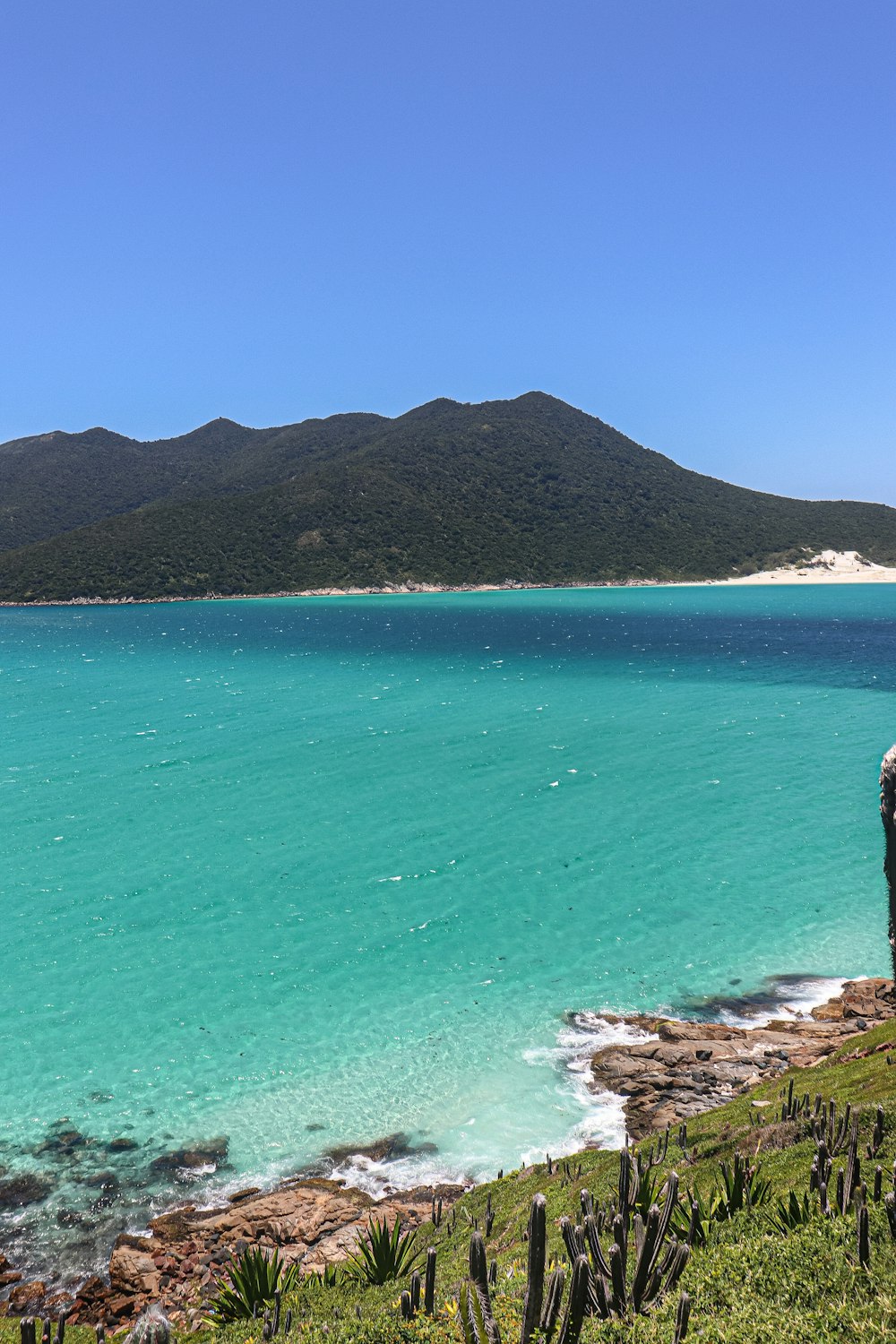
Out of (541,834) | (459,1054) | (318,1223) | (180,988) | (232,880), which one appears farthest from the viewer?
(541,834)

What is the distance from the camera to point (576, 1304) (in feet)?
17.6

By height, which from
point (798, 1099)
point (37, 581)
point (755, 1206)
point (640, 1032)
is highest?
point (37, 581)

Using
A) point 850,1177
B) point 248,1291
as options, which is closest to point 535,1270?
point 850,1177

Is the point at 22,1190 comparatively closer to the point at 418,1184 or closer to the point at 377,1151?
the point at 377,1151

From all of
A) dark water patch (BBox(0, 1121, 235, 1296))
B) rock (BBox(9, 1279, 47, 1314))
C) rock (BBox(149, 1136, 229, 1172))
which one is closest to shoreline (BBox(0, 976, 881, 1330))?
rock (BBox(9, 1279, 47, 1314))

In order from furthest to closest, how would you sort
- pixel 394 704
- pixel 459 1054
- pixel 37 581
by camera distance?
pixel 37 581
pixel 394 704
pixel 459 1054

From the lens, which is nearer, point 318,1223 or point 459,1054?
point 318,1223

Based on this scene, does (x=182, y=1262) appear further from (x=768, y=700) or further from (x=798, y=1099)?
(x=768, y=700)

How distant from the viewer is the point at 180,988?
17.6 metres

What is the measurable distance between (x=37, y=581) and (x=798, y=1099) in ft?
592

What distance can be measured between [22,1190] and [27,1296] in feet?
8.12

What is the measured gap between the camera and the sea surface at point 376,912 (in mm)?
13094

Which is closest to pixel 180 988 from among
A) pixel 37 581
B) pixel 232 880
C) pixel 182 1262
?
pixel 232 880

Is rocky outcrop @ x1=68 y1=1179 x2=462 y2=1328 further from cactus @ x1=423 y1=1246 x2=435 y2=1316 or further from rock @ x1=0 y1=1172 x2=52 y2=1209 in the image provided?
cactus @ x1=423 y1=1246 x2=435 y2=1316
